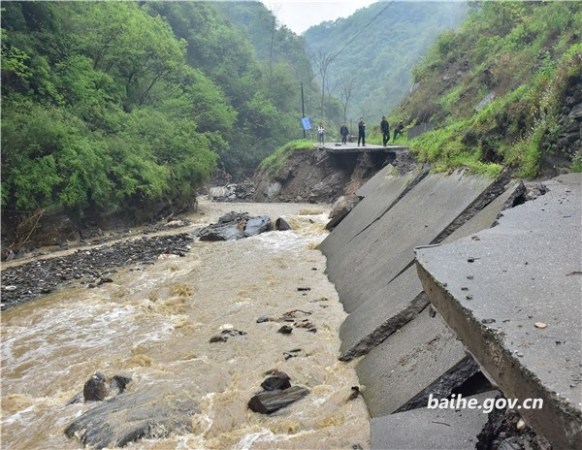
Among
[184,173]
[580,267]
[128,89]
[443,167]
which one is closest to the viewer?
[580,267]

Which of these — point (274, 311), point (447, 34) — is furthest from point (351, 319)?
point (447, 34)

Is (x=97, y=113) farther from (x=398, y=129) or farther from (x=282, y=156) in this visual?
(x=398, y=129)

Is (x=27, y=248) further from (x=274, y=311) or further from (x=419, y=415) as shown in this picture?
(x=419, y=415)

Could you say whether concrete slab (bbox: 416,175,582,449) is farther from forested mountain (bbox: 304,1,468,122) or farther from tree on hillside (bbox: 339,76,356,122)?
forested mountain (bbox: 304,1,468,122)

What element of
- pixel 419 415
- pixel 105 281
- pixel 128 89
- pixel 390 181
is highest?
pixel 128 89

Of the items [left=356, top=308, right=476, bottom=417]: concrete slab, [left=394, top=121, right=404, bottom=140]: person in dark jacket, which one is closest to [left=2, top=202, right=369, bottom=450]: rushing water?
[left=356, top=308, right=476, bottom=417]: concrete slab

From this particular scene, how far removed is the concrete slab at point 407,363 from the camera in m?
4.34

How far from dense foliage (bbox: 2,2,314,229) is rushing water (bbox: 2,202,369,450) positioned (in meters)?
6.73

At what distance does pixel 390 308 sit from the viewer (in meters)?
6.17

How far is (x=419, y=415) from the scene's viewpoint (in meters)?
3.97

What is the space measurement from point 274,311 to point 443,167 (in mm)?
5602

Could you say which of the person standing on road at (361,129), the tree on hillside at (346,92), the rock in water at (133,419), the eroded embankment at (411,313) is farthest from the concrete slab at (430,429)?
the tree on hillside at (346,92)

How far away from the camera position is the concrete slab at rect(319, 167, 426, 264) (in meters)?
11.9

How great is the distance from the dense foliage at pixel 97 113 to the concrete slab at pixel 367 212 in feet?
34.5
